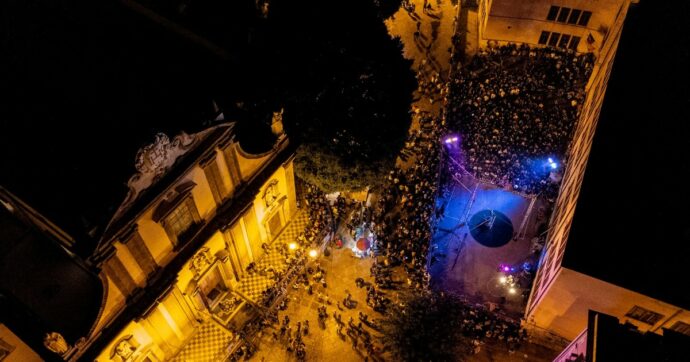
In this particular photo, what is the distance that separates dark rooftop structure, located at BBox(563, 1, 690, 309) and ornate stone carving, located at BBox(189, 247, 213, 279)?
60.9 feet

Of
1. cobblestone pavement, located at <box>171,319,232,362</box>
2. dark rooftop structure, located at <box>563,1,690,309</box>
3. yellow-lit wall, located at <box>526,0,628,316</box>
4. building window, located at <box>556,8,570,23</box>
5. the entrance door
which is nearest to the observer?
dark rooftop structure, located at <box>563,1,690,309</box>

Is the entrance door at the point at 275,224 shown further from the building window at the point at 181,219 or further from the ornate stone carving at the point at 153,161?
the ornate stone carving at the point at 153,161

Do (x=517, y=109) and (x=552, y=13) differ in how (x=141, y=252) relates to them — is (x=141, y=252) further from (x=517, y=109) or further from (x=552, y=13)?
(x=552, y=13)

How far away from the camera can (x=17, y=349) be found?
1939 cm

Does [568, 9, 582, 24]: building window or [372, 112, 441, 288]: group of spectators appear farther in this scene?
[568, 9, 582, 24]: building window

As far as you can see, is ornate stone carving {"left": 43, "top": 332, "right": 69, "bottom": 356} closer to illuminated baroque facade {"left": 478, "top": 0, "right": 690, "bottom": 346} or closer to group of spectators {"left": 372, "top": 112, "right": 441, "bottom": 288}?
group of spectators {"left": 372, "top": 112, "right": 441, "bottom": 288}

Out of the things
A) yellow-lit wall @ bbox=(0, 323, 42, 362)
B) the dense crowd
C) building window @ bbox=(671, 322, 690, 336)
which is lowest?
yellow-lit wall @ bbox=(0, 323, 42, 362)

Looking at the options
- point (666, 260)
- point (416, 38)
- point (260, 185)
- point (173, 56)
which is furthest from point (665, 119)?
point (173, 56)

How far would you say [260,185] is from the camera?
2636cm

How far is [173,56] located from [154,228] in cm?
802

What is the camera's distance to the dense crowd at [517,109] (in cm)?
3394

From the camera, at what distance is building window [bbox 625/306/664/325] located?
75.2 feet

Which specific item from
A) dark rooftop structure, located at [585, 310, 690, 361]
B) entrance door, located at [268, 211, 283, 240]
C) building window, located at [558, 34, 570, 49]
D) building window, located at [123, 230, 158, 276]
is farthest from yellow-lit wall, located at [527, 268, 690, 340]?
building window, located at [558, 34, 570, 49]

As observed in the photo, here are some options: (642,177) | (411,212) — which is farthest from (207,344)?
(642,177)
